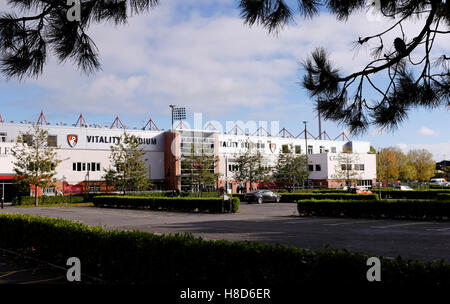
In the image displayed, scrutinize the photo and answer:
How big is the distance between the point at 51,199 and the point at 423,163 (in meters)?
86.0

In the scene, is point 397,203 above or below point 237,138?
below

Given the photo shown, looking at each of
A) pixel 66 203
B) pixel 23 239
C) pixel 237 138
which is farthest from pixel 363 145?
pixel 23 239

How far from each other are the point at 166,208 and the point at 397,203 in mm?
16762

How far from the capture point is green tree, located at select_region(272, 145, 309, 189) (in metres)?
57.0

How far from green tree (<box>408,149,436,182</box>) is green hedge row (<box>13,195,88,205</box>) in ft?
262

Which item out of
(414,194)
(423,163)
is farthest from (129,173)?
(423,163)

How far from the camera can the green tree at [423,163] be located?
95375 millimetres

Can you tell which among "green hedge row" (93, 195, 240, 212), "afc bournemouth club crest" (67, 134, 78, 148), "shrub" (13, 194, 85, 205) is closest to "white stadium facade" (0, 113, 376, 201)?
"afc bournemouth club crest" (67, 134, 78, 148)

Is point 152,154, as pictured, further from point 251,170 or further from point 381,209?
point 381,209

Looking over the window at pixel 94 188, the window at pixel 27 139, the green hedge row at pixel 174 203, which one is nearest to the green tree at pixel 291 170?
the window at pixel 94 188

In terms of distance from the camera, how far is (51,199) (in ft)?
136

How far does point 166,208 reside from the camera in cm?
3109
